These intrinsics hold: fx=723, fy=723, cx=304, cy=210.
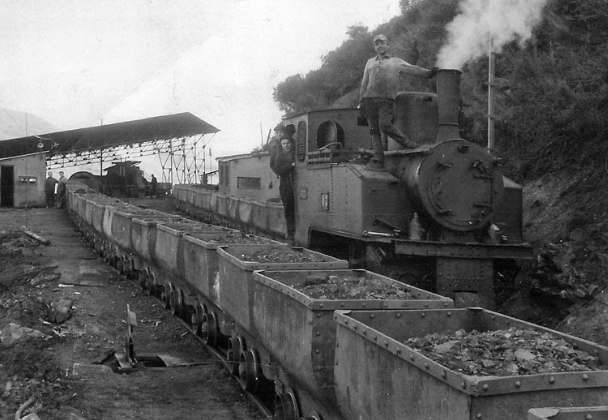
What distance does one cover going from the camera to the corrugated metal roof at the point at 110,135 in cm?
3747

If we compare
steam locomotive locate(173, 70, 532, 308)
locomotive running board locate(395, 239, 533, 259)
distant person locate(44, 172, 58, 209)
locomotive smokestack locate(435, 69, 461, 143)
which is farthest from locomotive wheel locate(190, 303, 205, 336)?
distant person locate(44, 172, 58, 209)

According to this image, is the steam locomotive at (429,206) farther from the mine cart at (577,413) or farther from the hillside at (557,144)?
the mine cart at (577,413)

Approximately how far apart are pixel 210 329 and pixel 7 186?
27.9 m

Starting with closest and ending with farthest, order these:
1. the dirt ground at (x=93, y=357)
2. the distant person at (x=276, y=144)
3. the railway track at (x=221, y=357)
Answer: the dirt ground at (x=93, y=357)
the railway track at (x=221, y=357)
the distant person at (x=276, y=144)

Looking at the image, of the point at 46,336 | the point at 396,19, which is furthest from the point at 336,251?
the point at 396,19

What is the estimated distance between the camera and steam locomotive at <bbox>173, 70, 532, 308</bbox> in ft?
31.9

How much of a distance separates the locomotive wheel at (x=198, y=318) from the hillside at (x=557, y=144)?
448 centimetres

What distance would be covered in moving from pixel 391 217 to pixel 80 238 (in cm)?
1639

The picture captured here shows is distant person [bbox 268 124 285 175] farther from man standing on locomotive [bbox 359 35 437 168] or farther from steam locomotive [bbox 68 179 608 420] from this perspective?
steam locomotive [bbox 68 179 608 420]

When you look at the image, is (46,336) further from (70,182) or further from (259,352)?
(70,182)

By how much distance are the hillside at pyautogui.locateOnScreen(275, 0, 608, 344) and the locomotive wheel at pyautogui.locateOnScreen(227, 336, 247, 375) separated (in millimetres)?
3817

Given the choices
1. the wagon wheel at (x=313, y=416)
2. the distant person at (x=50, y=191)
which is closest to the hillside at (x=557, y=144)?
the wagon wheel at (x=313, y=416)

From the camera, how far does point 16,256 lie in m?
18.4

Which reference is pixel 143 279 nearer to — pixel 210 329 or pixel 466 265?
pixel 210 329
